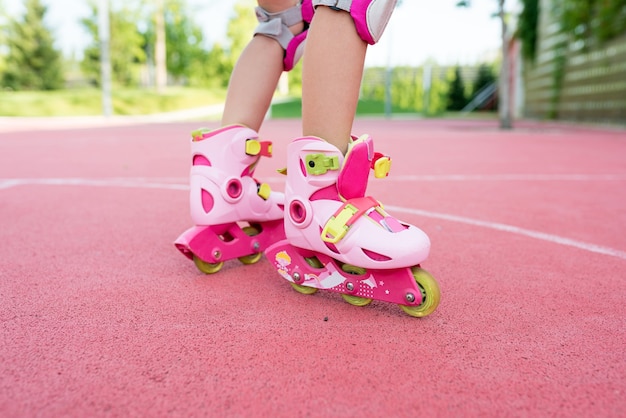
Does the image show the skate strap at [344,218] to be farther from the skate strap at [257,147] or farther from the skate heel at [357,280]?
the skate strap at [257,147]

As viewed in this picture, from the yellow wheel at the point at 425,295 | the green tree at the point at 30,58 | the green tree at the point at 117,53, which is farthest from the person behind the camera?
the green tree at the point at 30,58

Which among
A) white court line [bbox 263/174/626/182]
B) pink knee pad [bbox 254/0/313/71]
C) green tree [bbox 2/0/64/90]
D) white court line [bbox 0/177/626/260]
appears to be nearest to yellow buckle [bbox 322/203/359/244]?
pink knee pad [bbox 254/0/313/71]

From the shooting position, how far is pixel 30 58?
98.9 ft

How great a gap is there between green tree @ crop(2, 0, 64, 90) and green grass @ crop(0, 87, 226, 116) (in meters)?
11.1

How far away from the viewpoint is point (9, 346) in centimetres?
108

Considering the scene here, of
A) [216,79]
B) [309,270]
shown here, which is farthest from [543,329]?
[216,79]

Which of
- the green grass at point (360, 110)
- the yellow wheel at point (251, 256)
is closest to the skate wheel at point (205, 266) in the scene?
the yellow wheel at point (251, 256)

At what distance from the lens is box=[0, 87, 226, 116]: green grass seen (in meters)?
16.4

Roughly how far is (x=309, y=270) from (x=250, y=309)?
0.19 metres

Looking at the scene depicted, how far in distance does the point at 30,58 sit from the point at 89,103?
48.6ft

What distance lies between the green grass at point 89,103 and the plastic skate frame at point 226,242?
16.8 m

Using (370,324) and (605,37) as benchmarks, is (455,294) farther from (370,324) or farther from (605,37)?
(605,37)

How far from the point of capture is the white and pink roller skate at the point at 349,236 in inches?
48.7

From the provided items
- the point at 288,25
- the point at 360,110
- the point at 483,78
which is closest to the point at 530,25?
the point at 360,110
